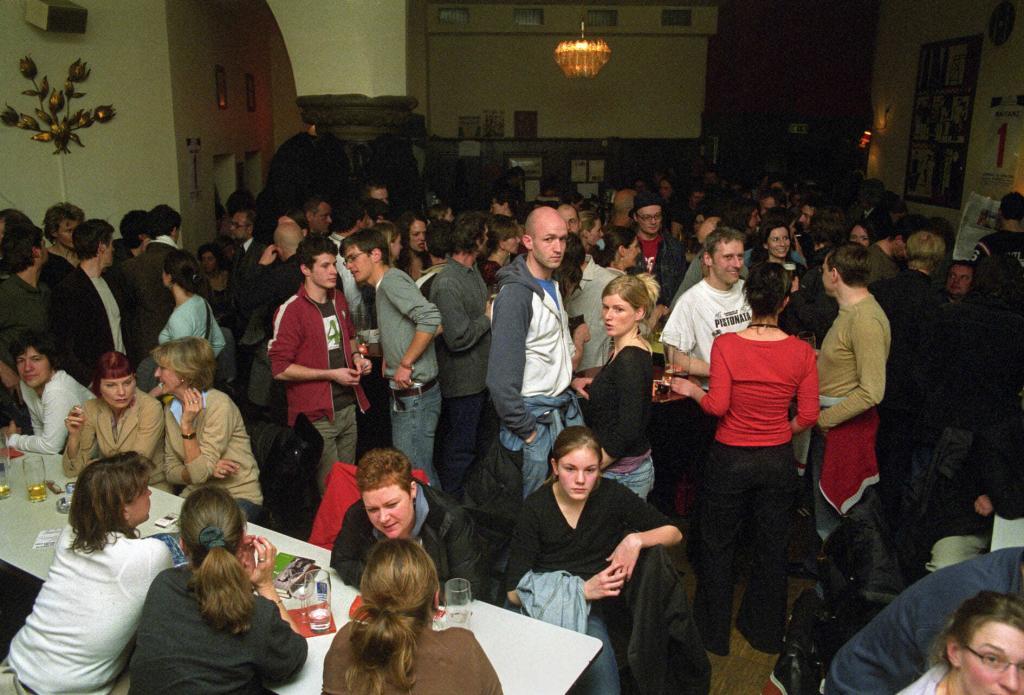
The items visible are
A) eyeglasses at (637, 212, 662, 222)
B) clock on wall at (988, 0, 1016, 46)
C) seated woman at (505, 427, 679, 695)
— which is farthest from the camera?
clock on wall at (988, 0, 1016, 46)

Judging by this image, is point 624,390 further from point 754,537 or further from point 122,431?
point 122,431

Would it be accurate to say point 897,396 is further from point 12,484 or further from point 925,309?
point 12,484

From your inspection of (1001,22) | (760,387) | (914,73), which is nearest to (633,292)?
(760,387)

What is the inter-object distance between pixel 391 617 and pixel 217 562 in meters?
0.56

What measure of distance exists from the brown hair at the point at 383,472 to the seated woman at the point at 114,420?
52.3 inches

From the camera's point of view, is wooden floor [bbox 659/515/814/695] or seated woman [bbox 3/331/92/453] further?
seated woman [bbox 3/331/92/453]

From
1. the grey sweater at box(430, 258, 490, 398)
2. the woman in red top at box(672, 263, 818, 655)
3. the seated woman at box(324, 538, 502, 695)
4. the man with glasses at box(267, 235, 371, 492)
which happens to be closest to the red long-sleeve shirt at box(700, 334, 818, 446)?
the woman in red top at box(672, 263, 818, 655)

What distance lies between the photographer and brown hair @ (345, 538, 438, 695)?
1.96m

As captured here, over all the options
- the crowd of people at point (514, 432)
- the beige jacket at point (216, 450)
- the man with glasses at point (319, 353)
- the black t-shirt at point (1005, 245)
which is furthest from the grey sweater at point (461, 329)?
the black t-shirt at point (1005, 245)

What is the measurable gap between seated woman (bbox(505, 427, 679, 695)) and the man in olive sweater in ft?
4.30

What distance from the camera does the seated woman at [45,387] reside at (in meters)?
3.80

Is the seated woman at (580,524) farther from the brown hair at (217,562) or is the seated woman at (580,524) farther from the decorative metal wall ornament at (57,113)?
the decorative metal wall ornament at (57,113)

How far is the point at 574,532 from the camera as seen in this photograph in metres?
2.94

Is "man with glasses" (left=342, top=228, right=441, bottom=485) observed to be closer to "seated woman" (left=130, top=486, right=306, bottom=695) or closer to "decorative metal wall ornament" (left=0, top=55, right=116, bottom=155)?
"seated woman" (left=130, top=486, right=306, bottom=695)
